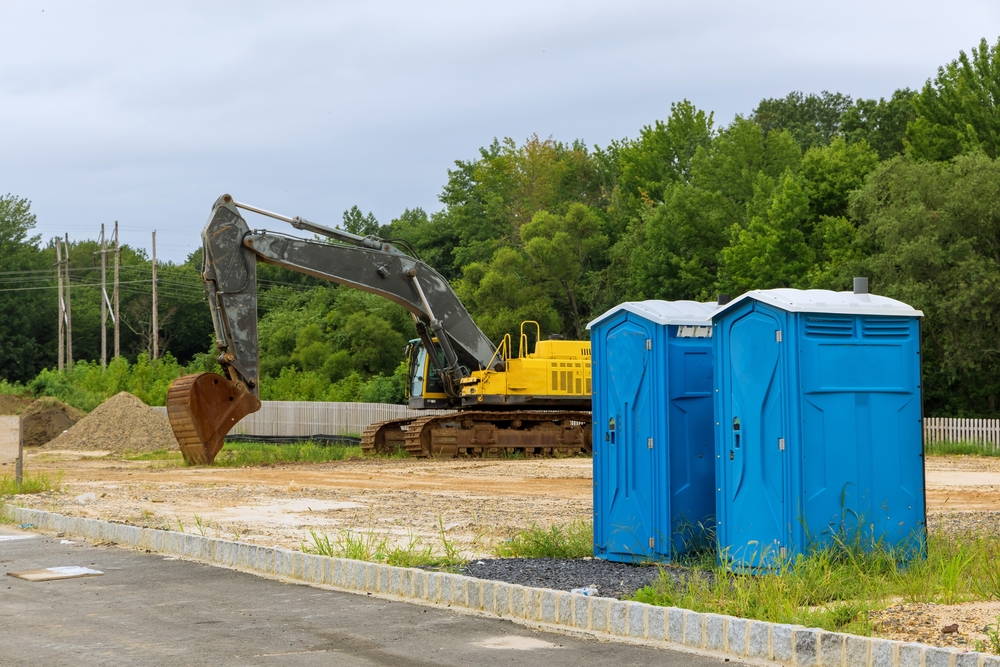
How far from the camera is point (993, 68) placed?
5172 cm

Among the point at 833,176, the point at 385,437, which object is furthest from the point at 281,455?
the point at 833,176

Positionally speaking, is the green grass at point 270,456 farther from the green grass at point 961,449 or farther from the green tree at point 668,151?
the green tree at point 668,151

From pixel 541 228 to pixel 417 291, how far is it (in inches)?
1174

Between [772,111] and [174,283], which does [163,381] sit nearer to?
[174,283]

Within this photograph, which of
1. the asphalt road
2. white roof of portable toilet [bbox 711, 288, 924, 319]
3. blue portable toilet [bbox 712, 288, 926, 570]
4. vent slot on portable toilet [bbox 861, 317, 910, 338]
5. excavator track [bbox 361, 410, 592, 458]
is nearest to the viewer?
the asphalt road

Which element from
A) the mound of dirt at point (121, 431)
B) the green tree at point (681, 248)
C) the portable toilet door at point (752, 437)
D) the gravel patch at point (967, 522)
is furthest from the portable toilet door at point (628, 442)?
the green tree at point (681, 248)

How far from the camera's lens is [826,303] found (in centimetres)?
865

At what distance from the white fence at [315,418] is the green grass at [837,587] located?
98.8 feet

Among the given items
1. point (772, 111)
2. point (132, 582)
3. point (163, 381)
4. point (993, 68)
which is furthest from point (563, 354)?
point (772, 111)

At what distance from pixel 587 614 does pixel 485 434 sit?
72.2ft

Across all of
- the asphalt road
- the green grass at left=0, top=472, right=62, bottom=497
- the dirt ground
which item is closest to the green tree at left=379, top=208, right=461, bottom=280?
the dirt ground

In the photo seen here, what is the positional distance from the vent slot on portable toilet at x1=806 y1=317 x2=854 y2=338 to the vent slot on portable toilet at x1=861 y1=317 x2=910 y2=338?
14 cm

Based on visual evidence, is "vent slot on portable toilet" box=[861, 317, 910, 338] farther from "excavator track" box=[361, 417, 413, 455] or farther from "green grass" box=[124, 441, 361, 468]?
"excavator track" box=[361, 417, 413, 455]

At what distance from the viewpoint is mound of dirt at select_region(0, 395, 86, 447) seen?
134ft
